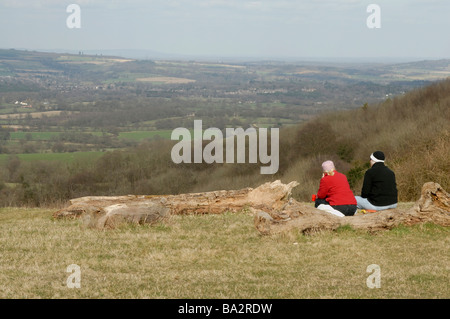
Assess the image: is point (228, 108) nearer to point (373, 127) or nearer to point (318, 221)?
point (373, 127)

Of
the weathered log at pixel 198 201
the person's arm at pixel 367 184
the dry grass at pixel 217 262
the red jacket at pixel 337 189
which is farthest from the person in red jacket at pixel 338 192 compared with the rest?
the weathered log at pixel 198 201

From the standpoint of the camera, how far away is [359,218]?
14.3m

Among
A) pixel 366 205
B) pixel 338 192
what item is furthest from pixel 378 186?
pixel 338 192

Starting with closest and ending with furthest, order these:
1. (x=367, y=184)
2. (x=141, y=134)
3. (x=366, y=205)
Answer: (x=367, y=184), (x=366, y=205), (x=141, y=134)

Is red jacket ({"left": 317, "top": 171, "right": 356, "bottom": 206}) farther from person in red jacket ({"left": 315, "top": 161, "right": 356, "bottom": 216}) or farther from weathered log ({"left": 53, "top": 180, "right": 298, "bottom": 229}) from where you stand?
weathered log ({"left": 53, "top": 180, "right": 298, "bottom": 229})

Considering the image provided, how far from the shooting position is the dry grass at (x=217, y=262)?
917 cm

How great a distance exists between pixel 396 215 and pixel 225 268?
5569 millimetres

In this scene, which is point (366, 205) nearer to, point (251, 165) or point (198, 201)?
point (198, 201)

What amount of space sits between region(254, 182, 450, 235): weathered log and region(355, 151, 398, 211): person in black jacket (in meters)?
0.77

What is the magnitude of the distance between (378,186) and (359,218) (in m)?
1.44

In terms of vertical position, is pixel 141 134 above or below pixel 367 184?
below

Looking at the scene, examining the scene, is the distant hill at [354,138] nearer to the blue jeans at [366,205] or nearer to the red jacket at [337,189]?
the blue jeans at [366,205]

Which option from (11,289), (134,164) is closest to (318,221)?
(11,289)

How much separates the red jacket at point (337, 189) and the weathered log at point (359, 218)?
751 millimetres
